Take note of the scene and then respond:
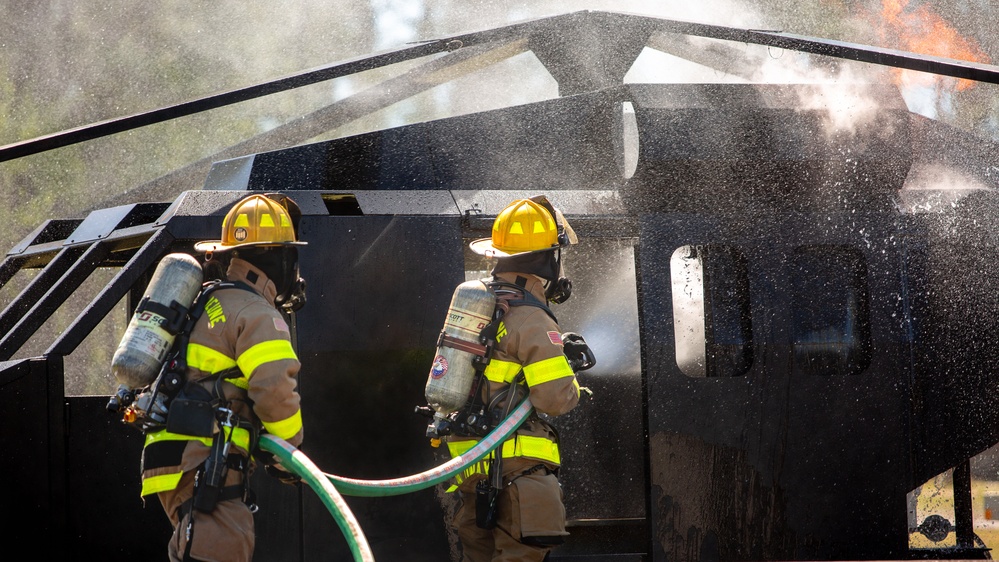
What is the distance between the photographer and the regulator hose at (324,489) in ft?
10.5

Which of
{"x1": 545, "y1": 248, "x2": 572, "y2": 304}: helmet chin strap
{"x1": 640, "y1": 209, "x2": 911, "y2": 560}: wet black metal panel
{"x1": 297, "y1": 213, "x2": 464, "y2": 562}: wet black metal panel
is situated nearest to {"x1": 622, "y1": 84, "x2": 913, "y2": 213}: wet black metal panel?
{"x1": 640, "y1": 209, "x2": 911, "y2": 560}: wet black metal panel

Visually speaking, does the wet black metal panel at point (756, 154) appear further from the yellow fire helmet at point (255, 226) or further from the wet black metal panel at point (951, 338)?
the yellow fire helmet at point (255, 226)

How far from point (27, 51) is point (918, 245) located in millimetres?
18641

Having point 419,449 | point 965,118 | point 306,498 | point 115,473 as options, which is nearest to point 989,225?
point 419,449

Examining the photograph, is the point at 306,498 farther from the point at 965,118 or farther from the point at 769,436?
the point at 965,118

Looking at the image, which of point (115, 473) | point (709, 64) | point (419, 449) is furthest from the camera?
point (709, 64)

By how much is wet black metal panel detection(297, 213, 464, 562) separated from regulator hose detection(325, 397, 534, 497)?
0.70 meters

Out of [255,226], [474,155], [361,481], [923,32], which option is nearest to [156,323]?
[255,226]

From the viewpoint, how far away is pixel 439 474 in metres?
4.05

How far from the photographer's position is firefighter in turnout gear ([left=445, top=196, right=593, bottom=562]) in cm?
422

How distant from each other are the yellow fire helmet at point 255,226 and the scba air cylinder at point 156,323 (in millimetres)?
226

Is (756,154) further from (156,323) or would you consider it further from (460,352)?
(156,323)

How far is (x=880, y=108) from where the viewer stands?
5.80 meters

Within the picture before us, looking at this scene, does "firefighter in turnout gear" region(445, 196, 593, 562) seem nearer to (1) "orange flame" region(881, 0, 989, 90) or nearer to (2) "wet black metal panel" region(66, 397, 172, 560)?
(2) "wet black metal panel" region(66, 397, 172, 560)
